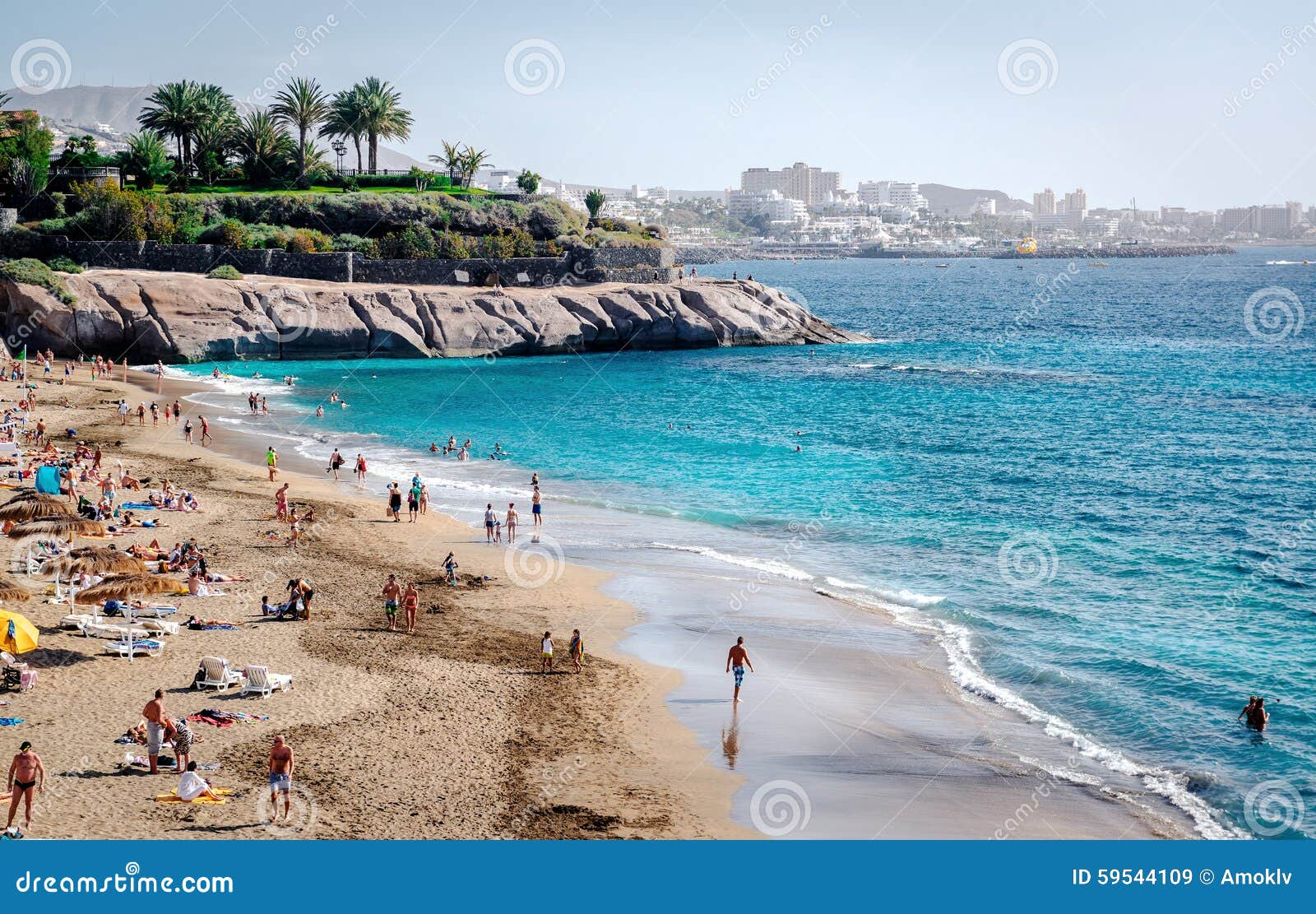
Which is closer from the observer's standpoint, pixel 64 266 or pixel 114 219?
pixel 64 266

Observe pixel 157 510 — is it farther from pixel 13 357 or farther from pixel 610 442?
A: pixel 13 357

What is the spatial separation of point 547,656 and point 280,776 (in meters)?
7.52

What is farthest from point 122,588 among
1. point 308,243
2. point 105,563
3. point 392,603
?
point 308,243

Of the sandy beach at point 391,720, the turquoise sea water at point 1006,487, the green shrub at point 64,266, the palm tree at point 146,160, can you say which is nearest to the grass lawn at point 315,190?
the palm tree at point 146,160

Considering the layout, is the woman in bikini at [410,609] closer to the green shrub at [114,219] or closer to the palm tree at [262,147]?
the green shrub at [114,219]

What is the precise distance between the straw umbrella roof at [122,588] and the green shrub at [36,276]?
4910 cm

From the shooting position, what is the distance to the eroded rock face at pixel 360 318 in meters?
64.8

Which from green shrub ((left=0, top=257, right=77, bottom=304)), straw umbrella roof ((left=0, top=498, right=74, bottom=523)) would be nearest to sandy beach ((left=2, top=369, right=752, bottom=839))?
straw umbrella roof ((left=0, top=498, right=74, bottom=523))

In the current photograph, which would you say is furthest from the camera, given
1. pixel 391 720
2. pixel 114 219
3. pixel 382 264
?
pixel 382 264

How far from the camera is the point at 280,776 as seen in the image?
14.9 metres

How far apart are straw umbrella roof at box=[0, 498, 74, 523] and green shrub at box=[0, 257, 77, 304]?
43.8 m

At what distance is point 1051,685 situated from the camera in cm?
2189

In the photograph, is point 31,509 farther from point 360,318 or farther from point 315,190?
point 315,190

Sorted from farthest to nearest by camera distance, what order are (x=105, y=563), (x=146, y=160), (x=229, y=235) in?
(x=146, y=160)
(x=229, y=235)
(x=105, y=563)
